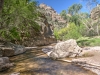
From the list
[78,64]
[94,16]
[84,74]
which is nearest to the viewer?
[84,74]

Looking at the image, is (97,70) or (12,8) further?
(12,8)

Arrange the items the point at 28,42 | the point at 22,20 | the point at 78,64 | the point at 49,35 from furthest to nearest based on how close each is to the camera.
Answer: the point at 49,35 < the point at 28,42 < the point at 22,20 < the point at 78,64

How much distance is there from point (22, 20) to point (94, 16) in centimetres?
4767

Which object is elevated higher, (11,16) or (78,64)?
(11,16)

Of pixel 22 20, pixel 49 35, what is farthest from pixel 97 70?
pixel 49 35

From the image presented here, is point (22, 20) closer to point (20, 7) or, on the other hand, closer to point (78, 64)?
point (20, 7)

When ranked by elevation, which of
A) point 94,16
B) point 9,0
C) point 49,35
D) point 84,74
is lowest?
point 84,74

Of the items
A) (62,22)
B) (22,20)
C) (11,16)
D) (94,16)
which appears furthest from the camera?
(62,22)

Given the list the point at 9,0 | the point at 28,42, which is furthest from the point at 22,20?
the point at 28,42

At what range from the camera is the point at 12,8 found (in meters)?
13.6

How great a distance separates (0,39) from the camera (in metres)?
14.2

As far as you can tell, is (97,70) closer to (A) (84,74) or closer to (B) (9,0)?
(A) (84,74)

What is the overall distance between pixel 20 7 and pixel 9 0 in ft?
4.46

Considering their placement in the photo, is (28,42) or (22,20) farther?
(28,42)
